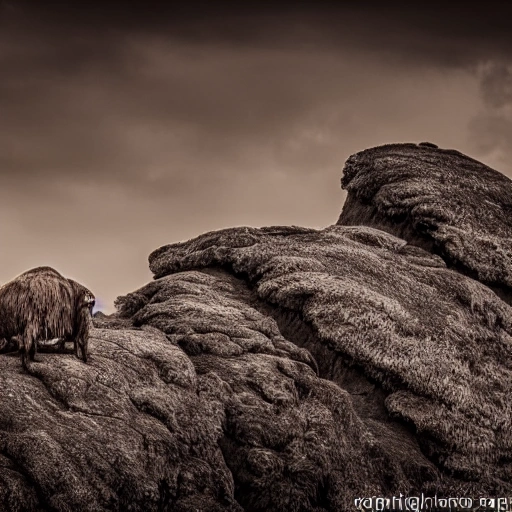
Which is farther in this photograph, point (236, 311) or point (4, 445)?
point (236, 311)

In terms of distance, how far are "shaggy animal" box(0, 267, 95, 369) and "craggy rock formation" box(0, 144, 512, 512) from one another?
1020mm

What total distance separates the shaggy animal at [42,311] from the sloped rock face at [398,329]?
1618 centimetres

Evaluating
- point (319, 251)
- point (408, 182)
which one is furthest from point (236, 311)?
point (408, 182)

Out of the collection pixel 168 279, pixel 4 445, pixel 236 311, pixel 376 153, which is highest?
pixel 376 153

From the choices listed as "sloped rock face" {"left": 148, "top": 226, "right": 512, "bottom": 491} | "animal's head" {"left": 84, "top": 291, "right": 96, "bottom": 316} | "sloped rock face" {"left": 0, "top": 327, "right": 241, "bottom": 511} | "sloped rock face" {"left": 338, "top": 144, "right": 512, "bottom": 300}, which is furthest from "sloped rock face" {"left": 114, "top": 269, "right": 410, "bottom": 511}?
"sloped rock face" {"left": 338, "top": 144, "right": 512, "bottom": 300}

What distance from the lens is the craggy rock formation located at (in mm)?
33969

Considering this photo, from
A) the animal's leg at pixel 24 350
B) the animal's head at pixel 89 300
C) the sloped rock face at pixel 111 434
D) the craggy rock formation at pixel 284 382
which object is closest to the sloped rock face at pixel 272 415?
the craggy rock formation at pixel 284 382

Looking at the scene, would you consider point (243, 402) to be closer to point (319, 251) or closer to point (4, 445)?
point (4, 445)

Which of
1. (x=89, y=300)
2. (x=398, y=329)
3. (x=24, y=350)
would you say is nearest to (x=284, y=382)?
(x=89, y=300)

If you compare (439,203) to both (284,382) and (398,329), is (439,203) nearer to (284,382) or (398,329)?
(398,329)

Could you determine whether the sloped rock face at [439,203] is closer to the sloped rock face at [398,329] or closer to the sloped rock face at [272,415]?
the sloped rock face at [398,329]

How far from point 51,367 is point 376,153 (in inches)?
1732

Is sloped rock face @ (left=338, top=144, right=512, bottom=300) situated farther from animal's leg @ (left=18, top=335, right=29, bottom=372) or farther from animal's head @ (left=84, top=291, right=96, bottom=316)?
animal's leg @ (left=18, top=335, right=29, bottom=372)

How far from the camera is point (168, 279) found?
54.0m
